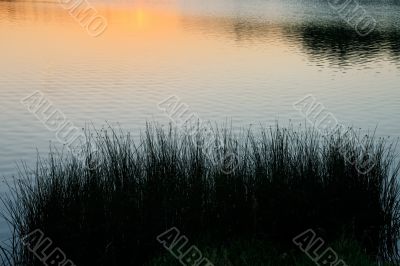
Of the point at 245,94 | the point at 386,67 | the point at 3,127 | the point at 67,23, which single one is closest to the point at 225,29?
the point at 67,23

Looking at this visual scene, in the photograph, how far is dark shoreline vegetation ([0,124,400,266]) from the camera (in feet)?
23.6

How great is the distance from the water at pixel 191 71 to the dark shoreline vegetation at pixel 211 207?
1.87 meters

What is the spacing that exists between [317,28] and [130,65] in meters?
19.8

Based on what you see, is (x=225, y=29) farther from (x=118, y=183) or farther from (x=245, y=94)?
(x=118, y=183)

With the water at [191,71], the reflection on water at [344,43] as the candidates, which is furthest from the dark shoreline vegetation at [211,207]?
the reflection on water at [344,43]

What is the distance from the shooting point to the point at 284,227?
793 cm

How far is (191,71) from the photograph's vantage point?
1025 inches

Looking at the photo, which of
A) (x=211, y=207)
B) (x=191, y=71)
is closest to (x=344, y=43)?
(x=191, y=71)

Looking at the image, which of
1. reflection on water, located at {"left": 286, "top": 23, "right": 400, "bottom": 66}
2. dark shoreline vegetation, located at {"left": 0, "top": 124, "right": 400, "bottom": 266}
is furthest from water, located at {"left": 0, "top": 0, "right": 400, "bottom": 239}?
dark shoreline vegetation, located at {"left": 0, "top": 124, "right": 400, "bottom": 266}

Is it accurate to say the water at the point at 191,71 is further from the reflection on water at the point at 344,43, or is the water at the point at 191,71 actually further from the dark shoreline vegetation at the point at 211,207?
the dark shoreline vegetation at the point at 211,207

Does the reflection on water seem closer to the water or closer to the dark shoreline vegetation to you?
the water

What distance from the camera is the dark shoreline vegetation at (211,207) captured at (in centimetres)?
720

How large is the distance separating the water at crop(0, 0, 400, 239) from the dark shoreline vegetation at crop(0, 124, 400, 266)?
6.13ft

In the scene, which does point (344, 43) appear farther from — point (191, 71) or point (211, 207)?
point (211, 207)
